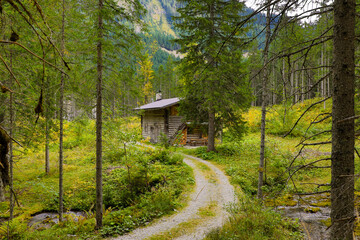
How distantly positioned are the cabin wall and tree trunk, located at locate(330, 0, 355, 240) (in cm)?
2181

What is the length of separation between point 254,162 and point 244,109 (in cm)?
451

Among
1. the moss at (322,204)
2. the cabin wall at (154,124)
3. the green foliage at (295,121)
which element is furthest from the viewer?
the cabin wall at (154,124)

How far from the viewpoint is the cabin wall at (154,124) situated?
24.7m

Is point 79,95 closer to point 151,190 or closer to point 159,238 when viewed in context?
point 151,190

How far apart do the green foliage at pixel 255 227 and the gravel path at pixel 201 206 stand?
0.60 meters

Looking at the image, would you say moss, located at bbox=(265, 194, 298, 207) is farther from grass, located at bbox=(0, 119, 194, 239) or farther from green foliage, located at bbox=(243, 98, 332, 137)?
green foliage, located at bbox=(243, 98, 332, 137)

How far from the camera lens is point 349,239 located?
2668 mm

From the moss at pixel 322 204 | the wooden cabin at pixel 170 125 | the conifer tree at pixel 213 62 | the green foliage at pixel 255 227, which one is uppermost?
the conifer tree at pixel 213 62

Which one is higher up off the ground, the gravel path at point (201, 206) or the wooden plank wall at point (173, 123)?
the wooden plank wall at point (173, 123)

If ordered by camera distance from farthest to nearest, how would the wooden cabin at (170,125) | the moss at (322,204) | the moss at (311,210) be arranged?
the wooden cabin at (170,125)
the moss at (322,204)
the moss at (311,210)

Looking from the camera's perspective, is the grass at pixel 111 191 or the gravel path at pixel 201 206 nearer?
the gravel path at pixel 201 206

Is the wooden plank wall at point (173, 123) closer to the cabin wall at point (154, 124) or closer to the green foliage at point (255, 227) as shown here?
the cabin wall at point (154, 124)

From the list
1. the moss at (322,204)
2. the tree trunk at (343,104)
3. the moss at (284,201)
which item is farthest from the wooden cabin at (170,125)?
the tree trunk at (343,104)

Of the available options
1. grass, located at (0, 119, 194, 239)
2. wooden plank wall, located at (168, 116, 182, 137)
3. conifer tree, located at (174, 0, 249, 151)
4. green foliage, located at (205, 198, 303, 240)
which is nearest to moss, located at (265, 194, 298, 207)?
green foliage, located at (205, 198, 303, 240)
